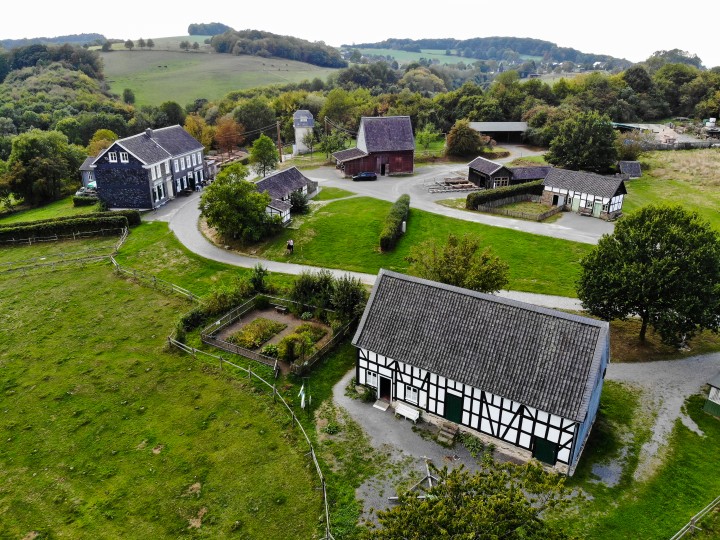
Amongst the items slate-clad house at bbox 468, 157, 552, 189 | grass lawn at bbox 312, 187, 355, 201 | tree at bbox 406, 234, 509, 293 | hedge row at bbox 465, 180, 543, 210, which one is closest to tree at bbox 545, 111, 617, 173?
slate-clad house at bbox 468, 157, 552, 189

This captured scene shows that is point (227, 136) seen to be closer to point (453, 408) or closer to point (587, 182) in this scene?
point (587, 182)

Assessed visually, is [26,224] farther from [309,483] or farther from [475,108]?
[475,108]

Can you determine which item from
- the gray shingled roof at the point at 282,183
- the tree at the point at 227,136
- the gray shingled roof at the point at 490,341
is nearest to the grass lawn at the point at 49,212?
the gray shingled roof at the point at 282,183

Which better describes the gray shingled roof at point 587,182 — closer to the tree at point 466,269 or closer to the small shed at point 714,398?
the tree at point 466,269

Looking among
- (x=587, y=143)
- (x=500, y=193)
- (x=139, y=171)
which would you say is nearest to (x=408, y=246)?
(x=500, y=193)

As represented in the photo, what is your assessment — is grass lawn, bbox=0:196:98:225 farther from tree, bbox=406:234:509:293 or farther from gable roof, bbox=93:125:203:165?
tree, bbox=406:234:509:293

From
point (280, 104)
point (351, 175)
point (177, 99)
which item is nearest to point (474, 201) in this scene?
point (351, 175)
